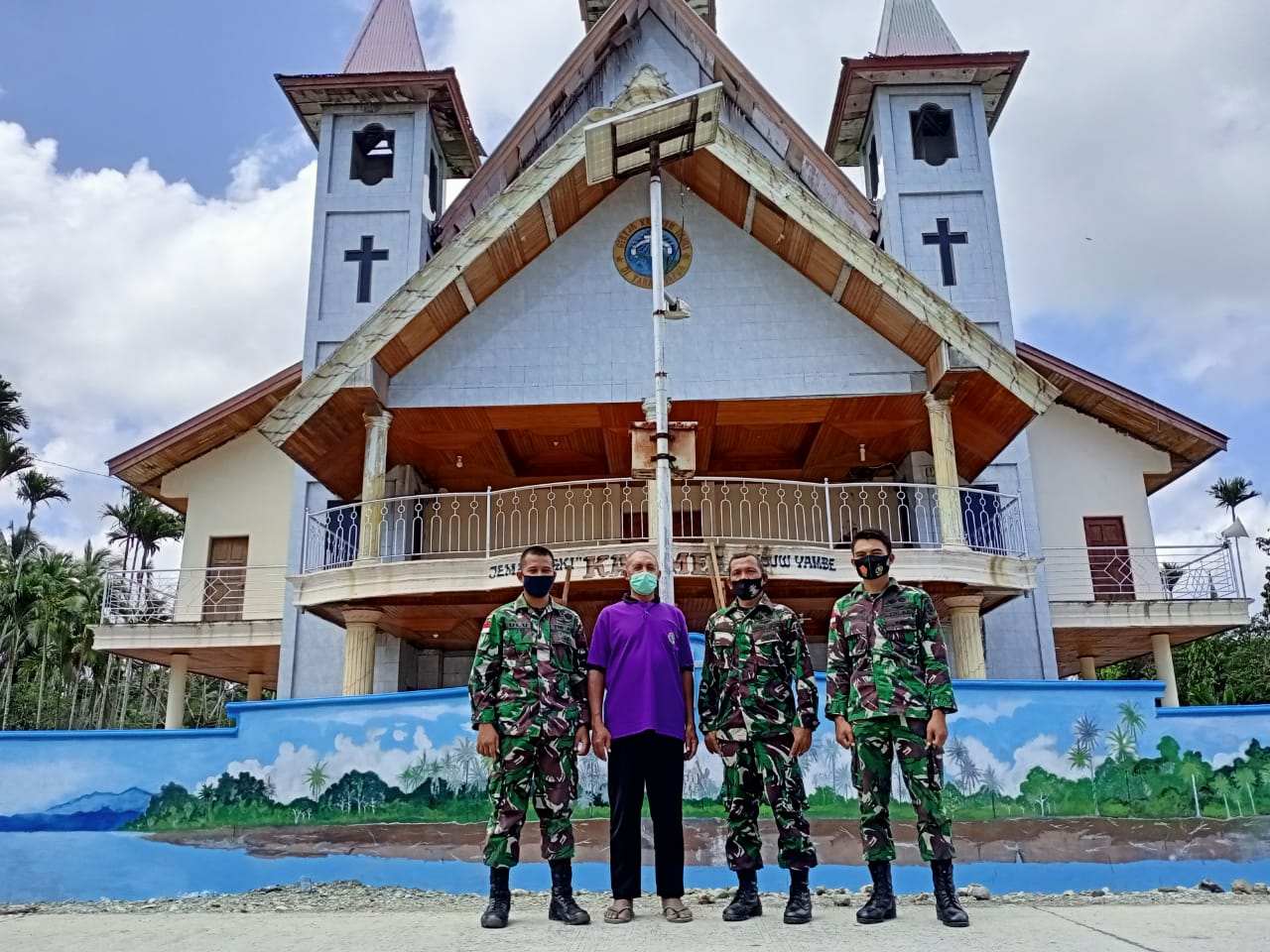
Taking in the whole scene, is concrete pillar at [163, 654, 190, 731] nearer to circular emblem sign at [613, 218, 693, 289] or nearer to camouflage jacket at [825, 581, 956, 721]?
circular emblem sign at [613, 218, 693, 289]

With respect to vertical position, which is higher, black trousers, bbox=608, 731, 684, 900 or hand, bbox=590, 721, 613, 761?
hand, bbox=590, 721, 613, 761

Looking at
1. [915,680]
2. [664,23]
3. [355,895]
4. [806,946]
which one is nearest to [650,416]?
[355,895]

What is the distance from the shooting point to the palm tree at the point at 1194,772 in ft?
28.8

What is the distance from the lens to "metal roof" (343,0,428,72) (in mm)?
20109

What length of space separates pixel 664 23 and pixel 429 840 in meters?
16.3

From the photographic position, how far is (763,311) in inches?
559

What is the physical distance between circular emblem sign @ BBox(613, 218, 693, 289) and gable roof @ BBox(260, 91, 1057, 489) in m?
0.68

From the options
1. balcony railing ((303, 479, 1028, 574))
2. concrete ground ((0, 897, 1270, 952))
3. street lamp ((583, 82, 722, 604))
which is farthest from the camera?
balcony railing ((303, 479, 1028, 574))

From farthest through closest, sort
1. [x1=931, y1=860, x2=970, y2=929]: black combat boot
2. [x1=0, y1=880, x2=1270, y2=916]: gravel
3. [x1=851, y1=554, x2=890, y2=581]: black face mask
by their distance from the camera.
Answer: [x1=0, y1=880, x2=1270, y2=916]: gravel < [x1=851, y1=554, x2=890, y2=581]: black face mask < [x1=931, y1=860, x2=970, y2=929]: black combat boot

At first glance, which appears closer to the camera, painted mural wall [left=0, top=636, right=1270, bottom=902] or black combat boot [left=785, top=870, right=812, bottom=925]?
black combat boot [left=785, top=870, right=812, bottom=925]

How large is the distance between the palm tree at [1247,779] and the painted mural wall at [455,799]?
1 cm

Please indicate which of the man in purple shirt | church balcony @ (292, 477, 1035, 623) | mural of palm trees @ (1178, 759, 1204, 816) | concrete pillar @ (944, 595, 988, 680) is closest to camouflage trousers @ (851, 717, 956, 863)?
the man in purple shirt

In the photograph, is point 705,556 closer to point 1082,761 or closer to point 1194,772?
point 1082,761

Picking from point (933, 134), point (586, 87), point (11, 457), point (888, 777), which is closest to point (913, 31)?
point (933, 134)
